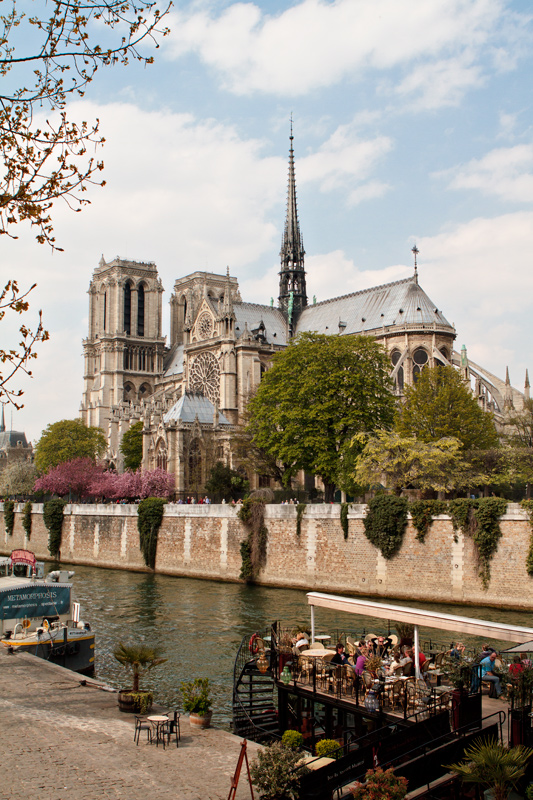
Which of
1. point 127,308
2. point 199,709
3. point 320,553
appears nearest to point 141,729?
point 199,709

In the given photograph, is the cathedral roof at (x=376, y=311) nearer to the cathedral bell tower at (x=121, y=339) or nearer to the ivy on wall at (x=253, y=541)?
the ivy on wall at (x=253, y=541)

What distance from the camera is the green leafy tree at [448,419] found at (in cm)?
4325

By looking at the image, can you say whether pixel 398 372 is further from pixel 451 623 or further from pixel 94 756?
pixel 94 756

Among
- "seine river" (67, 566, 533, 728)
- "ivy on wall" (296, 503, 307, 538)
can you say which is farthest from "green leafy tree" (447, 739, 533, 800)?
"ivy on wall" (296, 503, 307, 538)

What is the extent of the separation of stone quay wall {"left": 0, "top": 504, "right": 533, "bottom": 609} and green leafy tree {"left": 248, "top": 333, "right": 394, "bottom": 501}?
6012mm

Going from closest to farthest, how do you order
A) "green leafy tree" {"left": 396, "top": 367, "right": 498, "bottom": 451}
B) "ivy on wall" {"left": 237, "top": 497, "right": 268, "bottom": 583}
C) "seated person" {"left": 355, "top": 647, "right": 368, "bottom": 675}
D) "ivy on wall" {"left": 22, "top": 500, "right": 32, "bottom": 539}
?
"seated person" {"left": 355, "top": 647, "right": 368, "bottom": 675} → "ivy on wall" {"left": 237, "top": 497, "right": 268, "bottom": 583} → "green leafy tree" {"left": 396, "top": 367, "right": 498, "bottom": 451} → "ivy on wall" {"left": 22, "top": 500, "right": 32, "bottom": 539}

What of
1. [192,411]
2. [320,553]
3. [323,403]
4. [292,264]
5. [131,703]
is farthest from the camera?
[292,264]

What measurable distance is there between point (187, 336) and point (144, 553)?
123ft

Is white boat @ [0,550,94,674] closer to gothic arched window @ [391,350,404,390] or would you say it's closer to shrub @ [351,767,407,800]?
shrub @ [351,767,407,800]

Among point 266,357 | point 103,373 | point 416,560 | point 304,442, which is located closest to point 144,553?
point 304,442

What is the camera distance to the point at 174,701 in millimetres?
18531

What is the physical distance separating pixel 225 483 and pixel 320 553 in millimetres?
18032

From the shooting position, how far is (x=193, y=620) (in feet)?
95.4

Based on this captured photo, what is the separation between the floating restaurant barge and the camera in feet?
37.2
